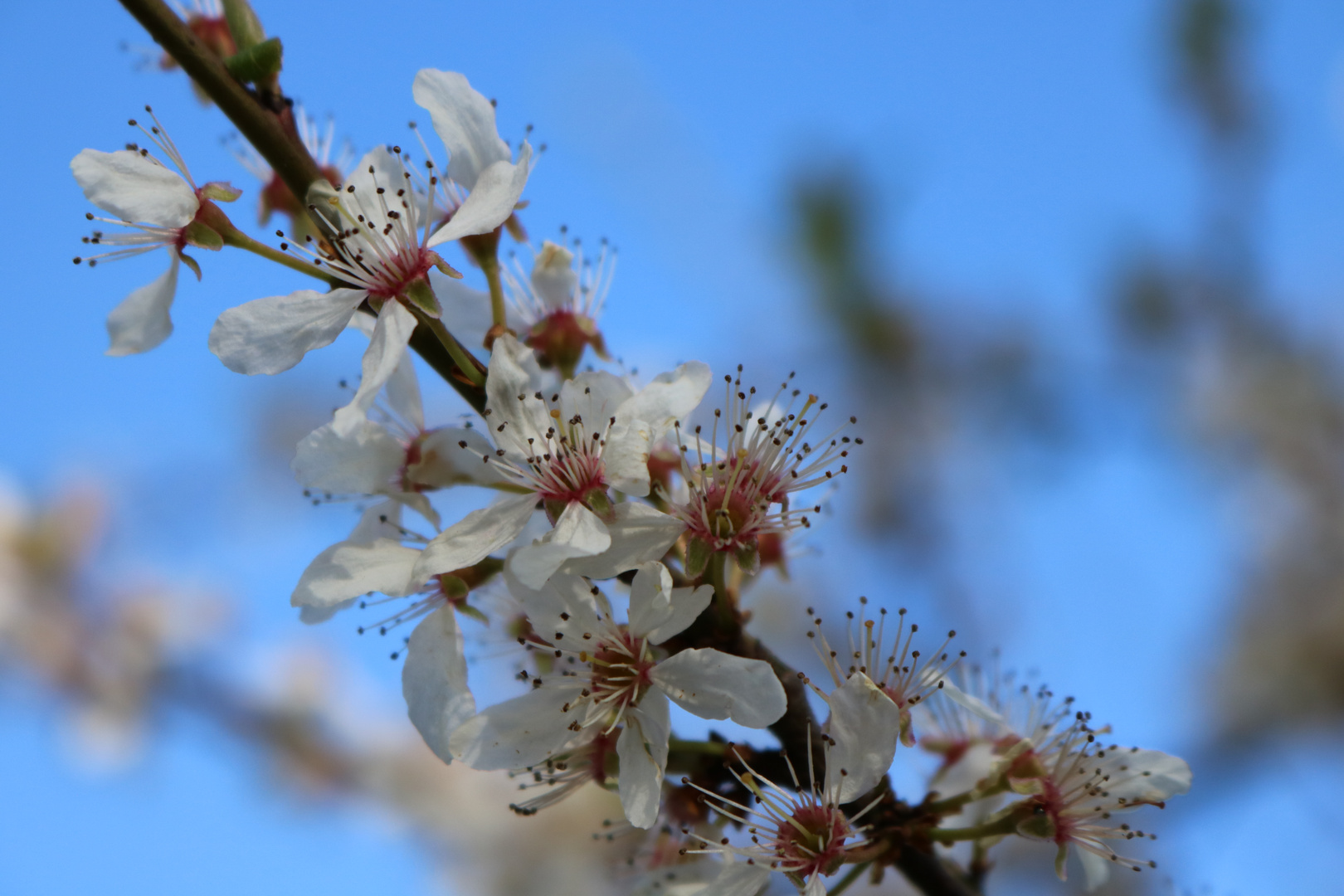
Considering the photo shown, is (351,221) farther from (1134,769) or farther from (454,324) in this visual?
(1134,769)

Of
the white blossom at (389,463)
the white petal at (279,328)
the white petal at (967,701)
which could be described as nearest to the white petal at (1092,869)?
the white petal at (967,701)

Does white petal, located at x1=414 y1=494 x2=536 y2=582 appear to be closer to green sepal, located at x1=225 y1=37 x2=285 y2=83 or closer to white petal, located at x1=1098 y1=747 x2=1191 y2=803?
green sepal, located at x1=225 y1=37 x2=285 y2=83

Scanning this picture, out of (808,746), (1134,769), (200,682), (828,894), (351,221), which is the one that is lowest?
(828,894)

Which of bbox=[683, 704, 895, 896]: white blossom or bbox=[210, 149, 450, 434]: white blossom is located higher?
bbox=[210, 149, 450, 434]: white blossom

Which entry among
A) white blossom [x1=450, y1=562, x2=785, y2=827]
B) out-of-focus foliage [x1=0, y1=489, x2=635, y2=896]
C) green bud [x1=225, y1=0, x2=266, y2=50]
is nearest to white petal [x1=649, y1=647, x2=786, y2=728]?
white blossom [x1=450, y1=562, x2=785, y2=827]

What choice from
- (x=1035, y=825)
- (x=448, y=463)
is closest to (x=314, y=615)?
(x=448, y=463)

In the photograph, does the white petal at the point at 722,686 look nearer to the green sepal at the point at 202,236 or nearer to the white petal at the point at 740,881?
the white petal at the point at 740,881

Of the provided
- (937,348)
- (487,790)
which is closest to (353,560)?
(487,790)
